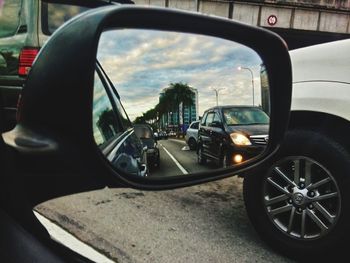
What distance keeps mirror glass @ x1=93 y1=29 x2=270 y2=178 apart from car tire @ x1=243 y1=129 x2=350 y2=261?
1.39 metres

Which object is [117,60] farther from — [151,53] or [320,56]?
[320,56]

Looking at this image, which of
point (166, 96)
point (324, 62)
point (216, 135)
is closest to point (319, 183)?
point (324, 62)

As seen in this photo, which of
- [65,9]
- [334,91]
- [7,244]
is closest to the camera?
[7,244]

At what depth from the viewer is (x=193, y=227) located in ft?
10.3

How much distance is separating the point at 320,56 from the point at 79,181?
221 cm

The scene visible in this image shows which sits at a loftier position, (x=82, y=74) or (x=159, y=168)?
(x=82, y=74)

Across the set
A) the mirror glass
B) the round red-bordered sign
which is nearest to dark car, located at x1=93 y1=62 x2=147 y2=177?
the mirror glass

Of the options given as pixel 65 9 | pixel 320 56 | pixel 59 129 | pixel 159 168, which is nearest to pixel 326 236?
pixel 320 56

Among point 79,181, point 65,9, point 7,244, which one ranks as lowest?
point 7,244

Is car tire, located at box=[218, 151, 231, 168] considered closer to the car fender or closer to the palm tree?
the palm tree

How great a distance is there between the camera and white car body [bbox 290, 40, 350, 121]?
232 centimetres

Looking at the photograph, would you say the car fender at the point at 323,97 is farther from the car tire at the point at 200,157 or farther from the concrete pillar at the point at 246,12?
the concrete pillar at the point at 246,12

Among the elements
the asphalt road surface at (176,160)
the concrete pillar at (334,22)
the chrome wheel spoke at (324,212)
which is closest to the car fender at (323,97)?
the chrome wheel spoke at (324,212)

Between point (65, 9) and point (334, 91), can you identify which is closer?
point (65, 9)
